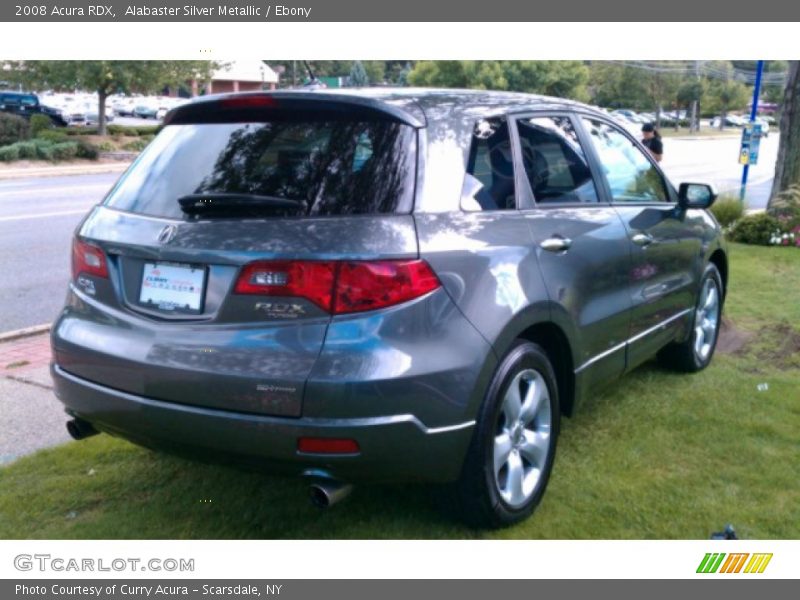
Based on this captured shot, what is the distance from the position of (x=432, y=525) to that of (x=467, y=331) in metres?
0.98

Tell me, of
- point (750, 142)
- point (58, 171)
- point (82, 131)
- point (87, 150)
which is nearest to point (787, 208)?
point (750, 142)

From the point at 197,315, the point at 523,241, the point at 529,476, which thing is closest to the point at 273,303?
the point at 197,315

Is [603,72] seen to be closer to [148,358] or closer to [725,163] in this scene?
[725,163]

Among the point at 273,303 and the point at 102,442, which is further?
the point at 102,442

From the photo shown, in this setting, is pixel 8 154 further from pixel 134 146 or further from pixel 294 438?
pixel 294 438

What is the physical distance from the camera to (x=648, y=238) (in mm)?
4715

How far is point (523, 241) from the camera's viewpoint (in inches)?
141

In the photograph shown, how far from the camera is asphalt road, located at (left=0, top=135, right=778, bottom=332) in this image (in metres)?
7.86

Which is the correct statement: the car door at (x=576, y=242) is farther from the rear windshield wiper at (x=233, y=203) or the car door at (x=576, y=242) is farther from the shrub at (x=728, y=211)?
the shrub at (x=728, y=211)

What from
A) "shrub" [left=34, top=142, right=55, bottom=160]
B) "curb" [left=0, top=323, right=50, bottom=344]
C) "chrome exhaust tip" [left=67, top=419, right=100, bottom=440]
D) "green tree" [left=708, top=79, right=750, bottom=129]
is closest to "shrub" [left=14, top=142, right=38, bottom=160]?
"shrub" [left=34, top=142, right=55, bottom=160]

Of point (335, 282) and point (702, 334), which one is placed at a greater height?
point (335, 282)

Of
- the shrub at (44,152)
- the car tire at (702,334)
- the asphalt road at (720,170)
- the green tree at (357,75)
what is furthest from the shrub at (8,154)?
the car tire at (702,334)

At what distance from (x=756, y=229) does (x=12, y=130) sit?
87.0 ft

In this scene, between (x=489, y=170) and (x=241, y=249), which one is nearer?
(x=241, y=249)
